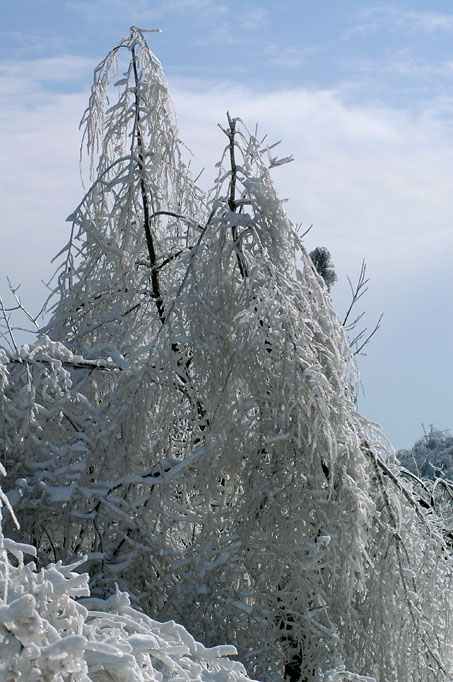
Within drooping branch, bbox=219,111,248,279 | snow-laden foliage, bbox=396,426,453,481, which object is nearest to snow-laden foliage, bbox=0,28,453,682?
drooping branch, bbox=219,111,248,279

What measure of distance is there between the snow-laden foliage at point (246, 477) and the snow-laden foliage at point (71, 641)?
47.0 inches

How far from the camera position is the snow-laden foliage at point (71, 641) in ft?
5.83

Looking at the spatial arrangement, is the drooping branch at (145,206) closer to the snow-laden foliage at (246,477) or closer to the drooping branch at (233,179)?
the snow-laden foliage at (246,477)

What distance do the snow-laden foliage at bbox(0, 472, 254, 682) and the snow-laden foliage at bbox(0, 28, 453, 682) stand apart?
1194 mm

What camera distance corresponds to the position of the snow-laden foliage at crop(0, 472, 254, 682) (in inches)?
70.0

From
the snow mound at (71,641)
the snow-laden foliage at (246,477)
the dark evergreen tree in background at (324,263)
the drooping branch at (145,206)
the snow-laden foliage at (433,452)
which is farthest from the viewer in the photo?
the snow-laden foliage at (433,452)

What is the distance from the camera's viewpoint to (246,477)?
3641 millimetres

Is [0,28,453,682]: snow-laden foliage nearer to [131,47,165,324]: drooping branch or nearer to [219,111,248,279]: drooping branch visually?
[219,111,248,279]: drooping branch

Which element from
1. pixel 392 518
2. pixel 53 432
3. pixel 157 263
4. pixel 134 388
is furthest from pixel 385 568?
pixel 157 263

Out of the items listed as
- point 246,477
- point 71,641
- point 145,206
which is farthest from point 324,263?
point 71,641

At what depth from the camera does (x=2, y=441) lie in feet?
13.1

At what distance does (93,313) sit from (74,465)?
4.37ft

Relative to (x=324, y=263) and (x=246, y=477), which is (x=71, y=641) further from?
(x=324, y=263)

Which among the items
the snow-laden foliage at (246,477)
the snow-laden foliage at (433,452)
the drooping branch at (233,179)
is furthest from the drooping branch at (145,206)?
the snow-laden foliage at (433,452)
